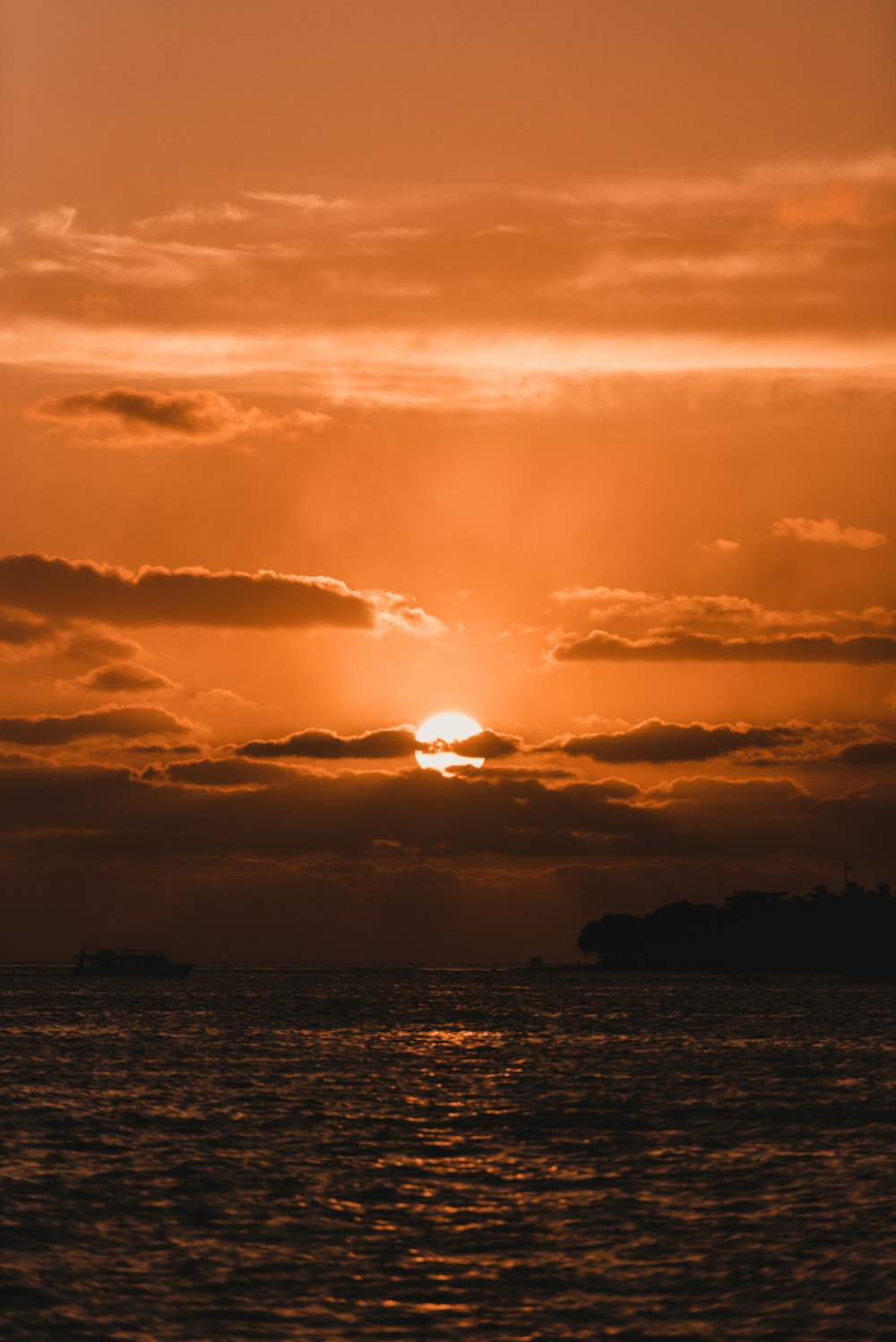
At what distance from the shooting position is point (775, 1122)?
242ft

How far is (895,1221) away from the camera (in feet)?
158

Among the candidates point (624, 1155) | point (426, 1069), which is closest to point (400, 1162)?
point (624, 1155)

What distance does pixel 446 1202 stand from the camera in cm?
5288

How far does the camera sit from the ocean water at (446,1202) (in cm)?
3778

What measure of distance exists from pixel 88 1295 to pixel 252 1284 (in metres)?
3.94

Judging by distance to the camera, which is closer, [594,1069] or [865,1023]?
[594,1069]

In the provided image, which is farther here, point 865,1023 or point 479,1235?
point 865,1023

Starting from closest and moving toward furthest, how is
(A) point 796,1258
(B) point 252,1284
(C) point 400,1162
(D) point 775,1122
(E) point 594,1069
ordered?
(B) point 252,1284 → (A) point 796,1258 → (C) point 400,1162 → (D) point 775,1122 → (E) point 594,1069

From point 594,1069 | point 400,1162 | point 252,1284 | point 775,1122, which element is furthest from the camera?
point 594,1069

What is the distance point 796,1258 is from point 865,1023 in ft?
439

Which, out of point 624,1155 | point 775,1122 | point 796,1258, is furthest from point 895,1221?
point 775,1122

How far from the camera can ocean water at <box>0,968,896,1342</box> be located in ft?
124

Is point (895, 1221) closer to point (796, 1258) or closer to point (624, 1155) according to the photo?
point (796, 1258)

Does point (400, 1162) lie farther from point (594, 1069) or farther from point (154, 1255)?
point (594, 1069)
